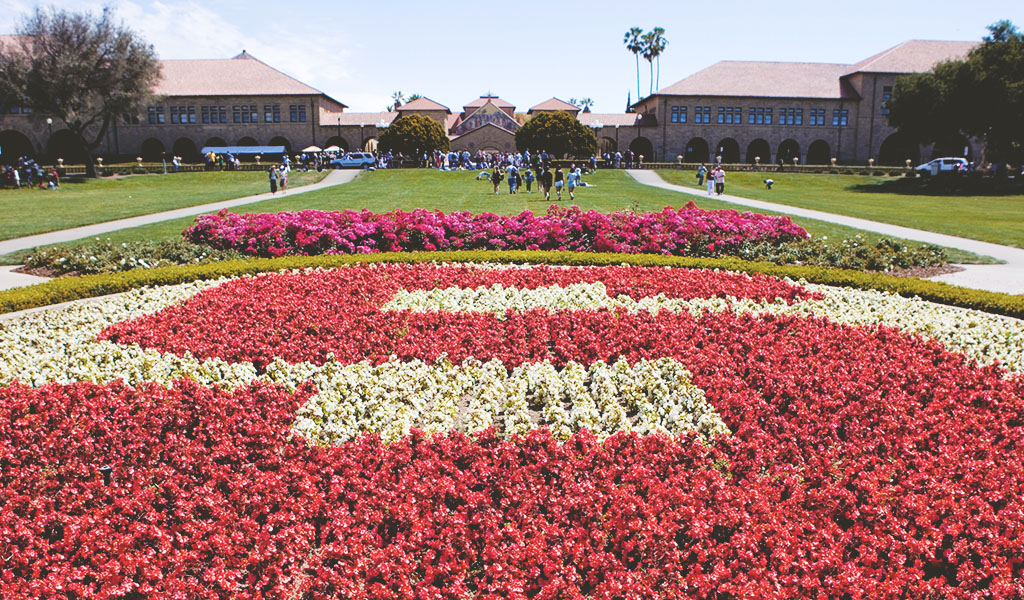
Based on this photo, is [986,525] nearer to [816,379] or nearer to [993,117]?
[816,379]

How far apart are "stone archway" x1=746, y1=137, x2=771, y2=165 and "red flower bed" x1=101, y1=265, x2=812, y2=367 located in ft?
187

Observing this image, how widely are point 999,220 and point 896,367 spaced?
21.4 m

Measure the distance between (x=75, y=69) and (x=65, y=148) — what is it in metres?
21.2

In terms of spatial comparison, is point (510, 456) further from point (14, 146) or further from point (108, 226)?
point (14, 146)

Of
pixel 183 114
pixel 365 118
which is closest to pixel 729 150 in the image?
pixel 365 118

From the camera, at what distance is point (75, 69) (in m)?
43.1

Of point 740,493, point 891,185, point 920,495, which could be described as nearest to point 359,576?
point 740,493

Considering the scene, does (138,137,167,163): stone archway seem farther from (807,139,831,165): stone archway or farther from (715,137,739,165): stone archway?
(807,139,831,165): stone archway

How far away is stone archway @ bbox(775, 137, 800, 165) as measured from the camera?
62.2 meters

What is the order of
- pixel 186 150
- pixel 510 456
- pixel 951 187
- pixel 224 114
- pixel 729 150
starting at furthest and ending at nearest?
1. pixel 729 150
2. pixel 186 150
3. pixel 224 114
4. pixel 951 187
5. pixel 510 456

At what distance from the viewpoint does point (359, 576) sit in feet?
11.4

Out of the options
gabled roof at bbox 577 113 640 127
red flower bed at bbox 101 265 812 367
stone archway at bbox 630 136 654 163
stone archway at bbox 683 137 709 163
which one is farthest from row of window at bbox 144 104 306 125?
red flower bed at bbox 101 265 812 367

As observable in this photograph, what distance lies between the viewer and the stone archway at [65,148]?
5972 centimetres

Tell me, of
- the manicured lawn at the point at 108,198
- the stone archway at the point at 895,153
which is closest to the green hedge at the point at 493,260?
the manicured lawn at the point at 108,198
